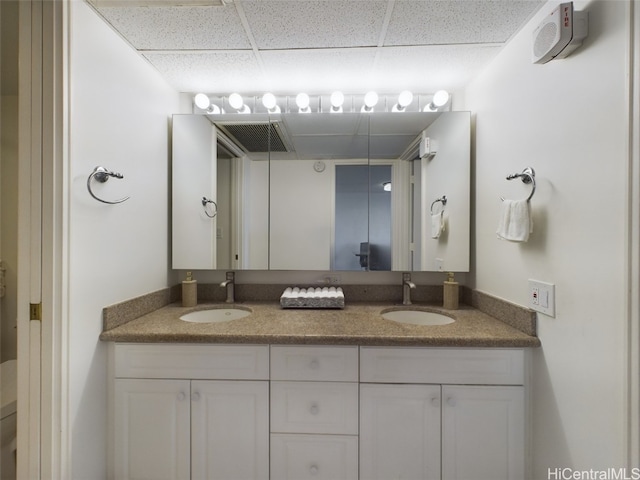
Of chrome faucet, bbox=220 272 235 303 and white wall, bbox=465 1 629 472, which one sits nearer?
white wall, bbox=465 1 629 472

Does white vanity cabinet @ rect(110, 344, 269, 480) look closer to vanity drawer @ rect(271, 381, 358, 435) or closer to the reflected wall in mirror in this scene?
vanity drawer @ rect(271, 381, 358, 435)

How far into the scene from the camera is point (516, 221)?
107 cm

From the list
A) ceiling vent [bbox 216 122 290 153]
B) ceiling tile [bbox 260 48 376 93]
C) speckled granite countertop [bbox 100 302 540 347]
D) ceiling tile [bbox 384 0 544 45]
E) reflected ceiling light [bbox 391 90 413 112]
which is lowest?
speckled granite countertop [bbox 100 302 540 347]

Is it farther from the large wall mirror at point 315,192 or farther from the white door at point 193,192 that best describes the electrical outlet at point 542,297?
the white door at point 193,192

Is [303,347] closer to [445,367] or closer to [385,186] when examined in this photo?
[445,367]

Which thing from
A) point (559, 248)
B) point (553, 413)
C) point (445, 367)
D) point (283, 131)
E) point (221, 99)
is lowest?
point (553, 413)

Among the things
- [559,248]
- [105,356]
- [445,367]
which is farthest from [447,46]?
[105,356]

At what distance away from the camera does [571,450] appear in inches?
35.7

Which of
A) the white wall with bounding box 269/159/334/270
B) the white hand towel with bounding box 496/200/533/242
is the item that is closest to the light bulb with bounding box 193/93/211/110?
the white wall with bounding box 269/159/334/270

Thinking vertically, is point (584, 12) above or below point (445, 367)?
above

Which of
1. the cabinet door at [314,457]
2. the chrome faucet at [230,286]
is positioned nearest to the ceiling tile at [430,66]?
the chrome faucet at [230,286]

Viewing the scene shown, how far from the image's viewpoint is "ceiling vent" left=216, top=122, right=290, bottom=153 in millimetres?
1604

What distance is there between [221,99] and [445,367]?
1.89 m

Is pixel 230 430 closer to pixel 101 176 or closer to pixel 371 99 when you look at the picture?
pixel 101 176
